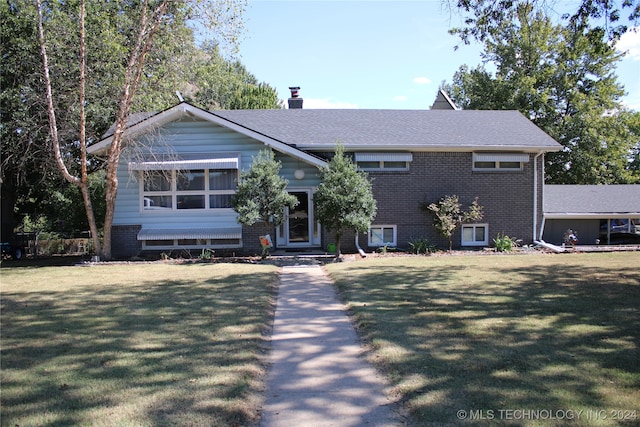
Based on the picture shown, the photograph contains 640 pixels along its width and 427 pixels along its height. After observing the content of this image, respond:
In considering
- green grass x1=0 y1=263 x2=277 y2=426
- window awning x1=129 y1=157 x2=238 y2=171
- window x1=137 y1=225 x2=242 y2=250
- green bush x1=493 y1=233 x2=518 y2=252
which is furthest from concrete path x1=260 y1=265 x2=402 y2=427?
green bush x1=493 y1=233 x2=518 y2=252

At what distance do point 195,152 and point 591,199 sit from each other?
15.8 meters

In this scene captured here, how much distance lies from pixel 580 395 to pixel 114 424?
12.3 ft

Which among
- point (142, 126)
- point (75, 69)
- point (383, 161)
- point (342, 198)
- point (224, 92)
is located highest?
point (224, 92)

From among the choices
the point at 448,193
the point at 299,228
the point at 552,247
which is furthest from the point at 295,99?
the point at 552,247

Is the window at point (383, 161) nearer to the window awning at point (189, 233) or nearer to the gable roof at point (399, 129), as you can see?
the gable roof at point (399, 129)

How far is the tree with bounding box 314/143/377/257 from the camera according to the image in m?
13.5

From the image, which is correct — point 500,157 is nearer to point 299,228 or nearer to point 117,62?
point 299,228

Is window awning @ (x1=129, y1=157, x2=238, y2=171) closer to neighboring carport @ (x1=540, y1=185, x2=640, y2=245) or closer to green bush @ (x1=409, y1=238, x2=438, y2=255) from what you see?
green bush @ (x1=409, y1=238, x2=438, y2=255)

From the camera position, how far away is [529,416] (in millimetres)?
3719

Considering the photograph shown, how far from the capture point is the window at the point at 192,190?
15.7 m

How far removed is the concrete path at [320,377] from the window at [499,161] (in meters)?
10.6

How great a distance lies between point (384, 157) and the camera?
16.1 m

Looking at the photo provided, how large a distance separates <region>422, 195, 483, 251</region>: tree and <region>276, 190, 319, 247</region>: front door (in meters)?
3.87

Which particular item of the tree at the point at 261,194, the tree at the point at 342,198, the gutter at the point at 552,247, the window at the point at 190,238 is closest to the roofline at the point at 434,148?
the tree at the point at 342,198
